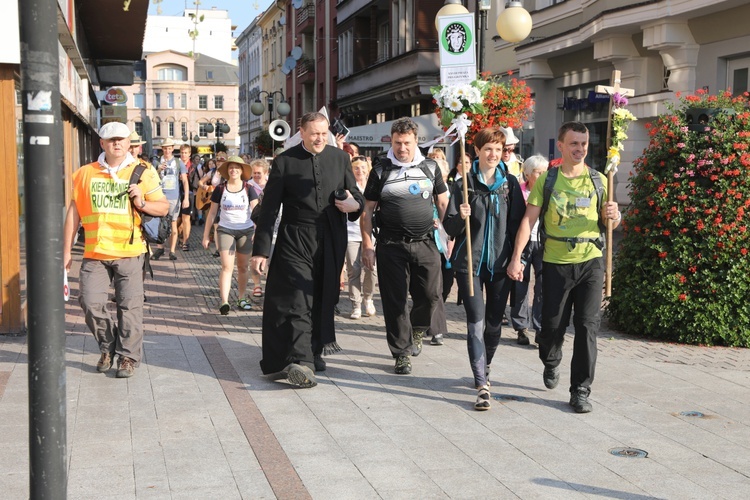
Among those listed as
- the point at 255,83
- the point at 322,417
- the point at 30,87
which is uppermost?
the point at 255,83

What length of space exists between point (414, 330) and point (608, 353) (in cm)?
171

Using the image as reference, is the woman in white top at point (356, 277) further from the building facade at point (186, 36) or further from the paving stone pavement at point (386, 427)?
the building facade at point (186, 36)

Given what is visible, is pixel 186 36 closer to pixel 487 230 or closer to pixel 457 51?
pixel 457 51

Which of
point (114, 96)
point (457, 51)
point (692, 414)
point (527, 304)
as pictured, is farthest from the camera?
point (114, 96)

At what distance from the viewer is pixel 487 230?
6.96 m

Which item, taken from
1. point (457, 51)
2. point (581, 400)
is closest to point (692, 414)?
point (581, 400)

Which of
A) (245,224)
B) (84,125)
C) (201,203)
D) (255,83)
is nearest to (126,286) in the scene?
(245,224)

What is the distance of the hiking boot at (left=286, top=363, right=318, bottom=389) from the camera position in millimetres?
7051

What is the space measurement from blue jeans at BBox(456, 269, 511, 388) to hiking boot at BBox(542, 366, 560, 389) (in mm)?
410

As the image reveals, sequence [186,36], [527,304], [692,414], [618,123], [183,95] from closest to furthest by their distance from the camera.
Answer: [692,414] → [618,123] → [527,304] → [183,95] → [186,36]

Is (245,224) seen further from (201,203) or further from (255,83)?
(255,83)

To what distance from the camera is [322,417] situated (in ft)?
20.7

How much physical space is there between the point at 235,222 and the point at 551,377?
496cm

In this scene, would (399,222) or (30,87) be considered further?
(399,222)
